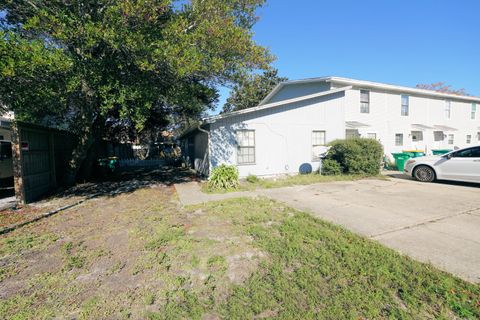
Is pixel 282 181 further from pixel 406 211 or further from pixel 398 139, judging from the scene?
pixel 398 139

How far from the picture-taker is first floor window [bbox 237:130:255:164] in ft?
33.6

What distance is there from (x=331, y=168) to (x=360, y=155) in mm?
1377

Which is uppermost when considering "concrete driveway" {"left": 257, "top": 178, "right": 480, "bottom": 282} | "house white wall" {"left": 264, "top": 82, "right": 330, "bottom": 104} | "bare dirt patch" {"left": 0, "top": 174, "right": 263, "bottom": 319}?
"house white wall" {"left": 264, "top": 82, "right": 330, "bottom": 104}

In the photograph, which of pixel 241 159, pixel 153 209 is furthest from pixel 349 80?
pixel 153 209

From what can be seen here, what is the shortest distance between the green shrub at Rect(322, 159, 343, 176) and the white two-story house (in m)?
0.62

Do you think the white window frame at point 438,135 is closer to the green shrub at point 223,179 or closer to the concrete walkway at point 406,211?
the concrete walkway at point 406,211

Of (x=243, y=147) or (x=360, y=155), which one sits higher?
(x=243, y=147)

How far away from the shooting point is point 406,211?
5461 millimetres

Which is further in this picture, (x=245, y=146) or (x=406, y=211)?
(x=245, y=146)

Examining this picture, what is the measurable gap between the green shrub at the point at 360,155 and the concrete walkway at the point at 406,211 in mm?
1256

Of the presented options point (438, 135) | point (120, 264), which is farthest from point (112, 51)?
point (438, 135)

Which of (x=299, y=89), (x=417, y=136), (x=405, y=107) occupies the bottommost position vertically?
(x=417, y=136)

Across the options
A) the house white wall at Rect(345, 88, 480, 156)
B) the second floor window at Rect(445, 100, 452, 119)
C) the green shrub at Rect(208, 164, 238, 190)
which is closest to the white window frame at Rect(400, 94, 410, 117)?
the house white wall at Rect(345, 88, 480, 156)

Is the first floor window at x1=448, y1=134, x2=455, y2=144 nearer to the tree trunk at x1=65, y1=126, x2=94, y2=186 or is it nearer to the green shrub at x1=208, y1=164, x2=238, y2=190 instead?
the green shrub at x1=208, y1=164, x2=238, y2=190
